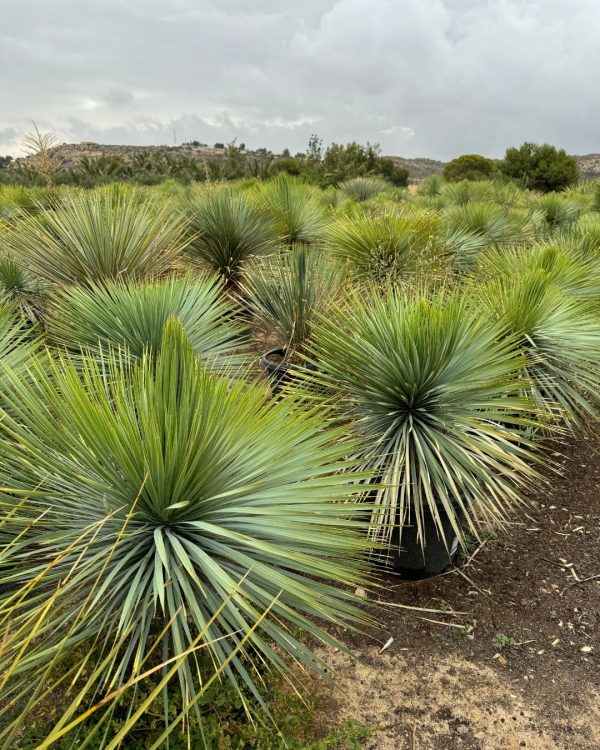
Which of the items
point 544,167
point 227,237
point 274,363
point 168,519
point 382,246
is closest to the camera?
point 168,519

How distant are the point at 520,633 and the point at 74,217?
13.2 ft

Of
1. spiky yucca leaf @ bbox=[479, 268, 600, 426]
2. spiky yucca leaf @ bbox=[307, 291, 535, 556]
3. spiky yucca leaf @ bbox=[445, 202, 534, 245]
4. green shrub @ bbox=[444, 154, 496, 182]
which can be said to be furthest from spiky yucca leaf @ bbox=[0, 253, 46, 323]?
green shrub @ bbox=[444, 154, 496, 182]

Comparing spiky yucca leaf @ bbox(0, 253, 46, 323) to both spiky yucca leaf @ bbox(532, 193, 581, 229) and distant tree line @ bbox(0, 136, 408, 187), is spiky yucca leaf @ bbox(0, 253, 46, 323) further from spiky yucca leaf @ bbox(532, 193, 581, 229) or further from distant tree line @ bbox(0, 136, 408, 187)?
distant tree line @ bbox(0, 136, 408, 187)

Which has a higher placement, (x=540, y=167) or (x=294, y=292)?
(x=540, y=167)

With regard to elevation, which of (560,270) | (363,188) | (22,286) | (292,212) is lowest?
(22,286)

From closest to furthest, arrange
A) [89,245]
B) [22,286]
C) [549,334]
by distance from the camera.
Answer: [549,334] → [89,245] → [22,286]

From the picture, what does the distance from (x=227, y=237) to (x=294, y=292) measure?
1.77 m

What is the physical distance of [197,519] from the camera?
152cm

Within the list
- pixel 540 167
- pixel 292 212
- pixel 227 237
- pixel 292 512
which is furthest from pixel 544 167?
pixel 292 512

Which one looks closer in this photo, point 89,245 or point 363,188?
point 89,245

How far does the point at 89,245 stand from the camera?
13.7ft

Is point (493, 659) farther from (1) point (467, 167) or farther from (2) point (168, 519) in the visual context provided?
(1) point (467, 167)

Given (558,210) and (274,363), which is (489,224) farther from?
(274,363)

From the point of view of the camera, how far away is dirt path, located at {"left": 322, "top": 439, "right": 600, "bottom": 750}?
6.59ft
